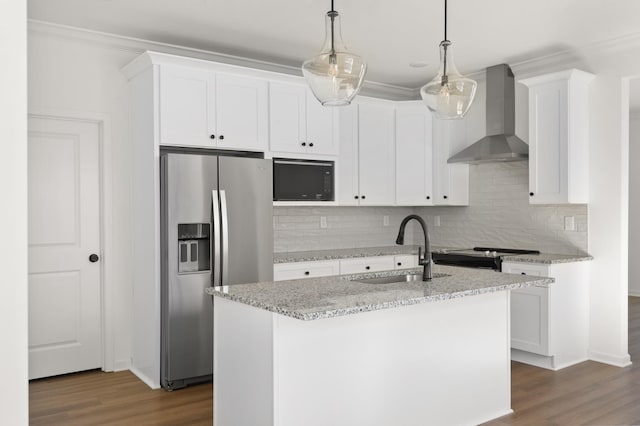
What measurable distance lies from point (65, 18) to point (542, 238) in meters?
4.34

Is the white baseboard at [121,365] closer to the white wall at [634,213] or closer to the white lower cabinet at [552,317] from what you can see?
the white lower cabinet at [552,317]

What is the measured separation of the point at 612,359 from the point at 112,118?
4.50 meters

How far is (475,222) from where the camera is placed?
5703 millimetres

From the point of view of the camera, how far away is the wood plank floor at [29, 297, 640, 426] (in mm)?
3363

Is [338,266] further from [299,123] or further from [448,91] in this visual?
[448,91]

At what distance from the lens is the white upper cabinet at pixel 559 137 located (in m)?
4.55

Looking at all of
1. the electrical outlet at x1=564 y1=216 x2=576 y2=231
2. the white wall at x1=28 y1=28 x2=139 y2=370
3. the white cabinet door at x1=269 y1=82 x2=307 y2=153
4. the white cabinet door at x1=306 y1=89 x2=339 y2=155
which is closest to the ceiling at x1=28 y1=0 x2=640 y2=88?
the white wall at x1=28 y1=28 x2=139 y2=370

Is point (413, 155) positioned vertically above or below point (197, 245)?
above

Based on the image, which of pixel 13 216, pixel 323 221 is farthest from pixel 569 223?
pixel 13 216

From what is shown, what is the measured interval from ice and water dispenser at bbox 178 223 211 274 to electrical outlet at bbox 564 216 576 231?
310 cm

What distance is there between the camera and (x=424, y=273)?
317cm

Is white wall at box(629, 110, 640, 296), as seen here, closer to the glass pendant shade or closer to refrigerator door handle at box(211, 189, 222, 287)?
the glass pendant shade

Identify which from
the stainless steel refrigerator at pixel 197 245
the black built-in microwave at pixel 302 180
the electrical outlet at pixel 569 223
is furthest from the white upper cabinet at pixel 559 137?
the stainless steel refrigerator at pixel 197 245

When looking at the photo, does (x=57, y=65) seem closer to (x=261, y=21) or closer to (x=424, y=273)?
(x=261, y=21)
